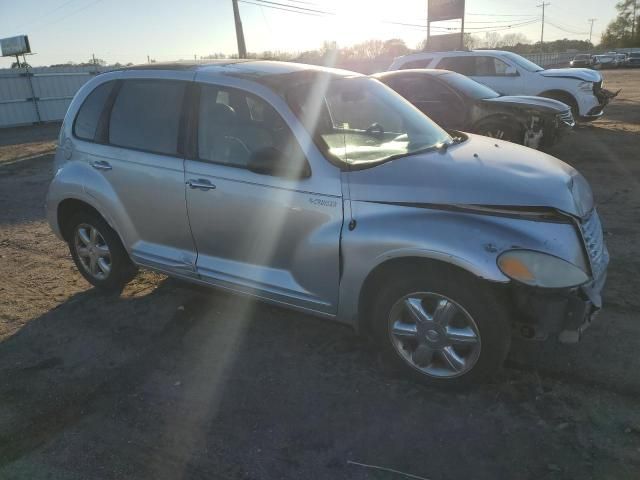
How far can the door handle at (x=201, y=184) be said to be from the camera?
347 cm

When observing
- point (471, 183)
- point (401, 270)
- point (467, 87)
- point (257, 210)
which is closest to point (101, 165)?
point (257, 210)

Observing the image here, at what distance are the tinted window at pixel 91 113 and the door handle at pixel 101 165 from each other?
0.23 metres

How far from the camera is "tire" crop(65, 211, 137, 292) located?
14.2ft

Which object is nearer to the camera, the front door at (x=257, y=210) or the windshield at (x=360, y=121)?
the front door at (x=257, y=210)

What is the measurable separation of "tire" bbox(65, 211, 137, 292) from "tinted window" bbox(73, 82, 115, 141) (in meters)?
0.68

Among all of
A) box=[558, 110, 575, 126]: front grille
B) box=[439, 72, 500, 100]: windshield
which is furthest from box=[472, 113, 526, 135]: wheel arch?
box=[558, 110, 575, 126]: front grille

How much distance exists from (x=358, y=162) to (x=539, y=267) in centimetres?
123

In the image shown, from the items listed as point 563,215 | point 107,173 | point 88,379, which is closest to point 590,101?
point 563,215

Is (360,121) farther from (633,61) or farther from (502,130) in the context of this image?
(633,61)

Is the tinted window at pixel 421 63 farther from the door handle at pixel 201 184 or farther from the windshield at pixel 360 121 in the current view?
the door handle at pixel 201 184

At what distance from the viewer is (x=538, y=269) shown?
257 cm

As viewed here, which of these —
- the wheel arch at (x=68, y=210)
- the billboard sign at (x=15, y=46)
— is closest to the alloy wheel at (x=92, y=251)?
the wheel arch at (x=68, y=210)

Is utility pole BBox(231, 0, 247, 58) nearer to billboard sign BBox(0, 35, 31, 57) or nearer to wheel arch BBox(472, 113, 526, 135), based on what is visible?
billboard sign BBox(0, 35, 31, 57)

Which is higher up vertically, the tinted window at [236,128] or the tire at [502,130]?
the tinted window at [236,128]
